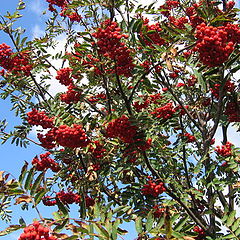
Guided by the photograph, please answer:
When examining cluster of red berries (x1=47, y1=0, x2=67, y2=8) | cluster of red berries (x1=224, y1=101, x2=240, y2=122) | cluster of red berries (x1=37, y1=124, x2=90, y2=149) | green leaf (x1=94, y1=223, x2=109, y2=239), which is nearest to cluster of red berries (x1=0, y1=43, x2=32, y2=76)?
cluster of red berries (x1=37, y1=124, x2=90, y2=149)

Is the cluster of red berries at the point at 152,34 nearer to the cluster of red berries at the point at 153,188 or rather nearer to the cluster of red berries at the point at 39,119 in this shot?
the cluster of red berries at the point at 153,188

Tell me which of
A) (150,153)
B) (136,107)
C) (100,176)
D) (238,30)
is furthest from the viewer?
(136,107)

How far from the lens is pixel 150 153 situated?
5059 mm

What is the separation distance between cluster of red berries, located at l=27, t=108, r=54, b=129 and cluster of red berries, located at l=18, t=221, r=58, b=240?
3.83 metres

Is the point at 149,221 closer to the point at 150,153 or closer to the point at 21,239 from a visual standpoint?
the point at 21,239

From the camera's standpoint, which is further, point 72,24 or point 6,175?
point 72,24

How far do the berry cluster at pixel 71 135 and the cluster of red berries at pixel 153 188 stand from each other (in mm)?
1139

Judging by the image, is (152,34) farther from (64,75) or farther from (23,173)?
(23,173)

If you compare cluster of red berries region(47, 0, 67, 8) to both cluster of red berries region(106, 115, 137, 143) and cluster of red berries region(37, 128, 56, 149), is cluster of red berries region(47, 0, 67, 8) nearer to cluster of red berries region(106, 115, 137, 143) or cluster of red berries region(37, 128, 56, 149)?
cluster of red berries region(37, 128, 56, 149)

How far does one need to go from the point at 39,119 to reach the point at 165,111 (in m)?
2.35

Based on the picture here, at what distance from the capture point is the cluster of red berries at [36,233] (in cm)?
197

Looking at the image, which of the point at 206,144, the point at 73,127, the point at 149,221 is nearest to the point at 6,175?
the point at 149,221

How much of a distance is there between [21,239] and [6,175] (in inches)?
22.8

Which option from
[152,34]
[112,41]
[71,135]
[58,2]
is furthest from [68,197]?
[58,2]
